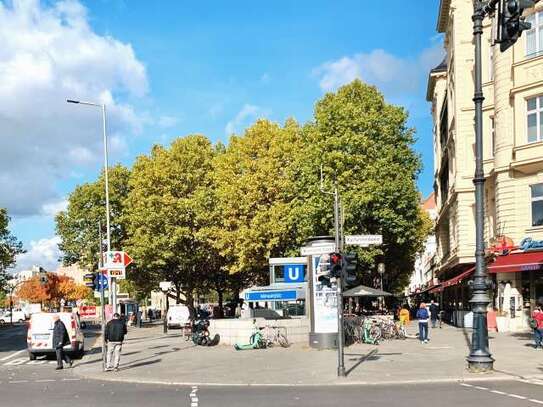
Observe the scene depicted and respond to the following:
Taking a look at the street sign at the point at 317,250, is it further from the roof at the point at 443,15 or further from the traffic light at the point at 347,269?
the roof at the point at 443,15

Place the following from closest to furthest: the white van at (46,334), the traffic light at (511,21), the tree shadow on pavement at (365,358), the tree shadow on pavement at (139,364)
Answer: the traffic light at (511,21) → the tree shadow on pavement at (365,358) → the tree shadow on pavement at (139,364) → the white van at (46,334)

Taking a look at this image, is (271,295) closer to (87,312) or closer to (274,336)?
(274,336)

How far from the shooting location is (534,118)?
3306 centimetres

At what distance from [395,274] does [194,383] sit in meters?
37.9

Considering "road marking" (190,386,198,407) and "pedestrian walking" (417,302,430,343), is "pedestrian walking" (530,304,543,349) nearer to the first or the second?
"pedestrian walking" (417,302,430,343)

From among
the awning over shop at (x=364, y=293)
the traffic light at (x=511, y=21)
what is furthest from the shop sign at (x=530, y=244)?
the traffic light at (x=511, y=21)

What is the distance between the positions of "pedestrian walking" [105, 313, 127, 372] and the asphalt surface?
7.62 ft

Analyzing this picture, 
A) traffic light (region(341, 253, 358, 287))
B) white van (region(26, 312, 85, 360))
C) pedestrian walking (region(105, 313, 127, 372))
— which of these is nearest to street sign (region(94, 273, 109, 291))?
white van (region(26, 312, 85, 360))

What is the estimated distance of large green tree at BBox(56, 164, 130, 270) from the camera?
62.9m

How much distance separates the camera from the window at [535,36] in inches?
1292

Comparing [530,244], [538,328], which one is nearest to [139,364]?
[538,328]

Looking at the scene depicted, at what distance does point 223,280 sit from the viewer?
2238 inches

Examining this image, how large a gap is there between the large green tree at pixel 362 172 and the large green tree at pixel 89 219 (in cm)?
2409

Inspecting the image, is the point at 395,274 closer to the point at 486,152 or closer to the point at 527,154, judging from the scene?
the point at 486,152
